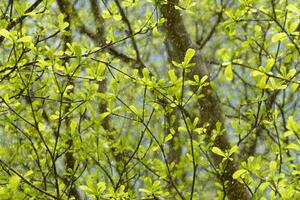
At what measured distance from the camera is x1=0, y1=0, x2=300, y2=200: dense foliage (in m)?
1.92

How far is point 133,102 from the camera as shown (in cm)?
407

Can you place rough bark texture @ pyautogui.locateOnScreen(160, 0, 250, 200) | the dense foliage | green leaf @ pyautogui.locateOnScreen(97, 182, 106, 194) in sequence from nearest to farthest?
green leaf @ pyautogui.locateOnScreen(97, 182, 106, 194) < the dense foliage < rough bark texture @ pyautogui.locateOnScreen(160, 0, 250, 200)

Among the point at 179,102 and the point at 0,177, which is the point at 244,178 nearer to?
the point at 179,102

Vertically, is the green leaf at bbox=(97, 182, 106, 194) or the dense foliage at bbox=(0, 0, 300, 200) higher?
the dense foliage at bbox=(0, 0, 300, 200)

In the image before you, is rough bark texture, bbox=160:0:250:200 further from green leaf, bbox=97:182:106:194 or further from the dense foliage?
green leaf, bbox=97:182:106:194

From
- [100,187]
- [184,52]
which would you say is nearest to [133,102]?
[184,52]

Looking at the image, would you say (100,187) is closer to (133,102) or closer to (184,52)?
(184,52)

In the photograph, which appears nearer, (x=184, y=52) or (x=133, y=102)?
(x=184, y=52)

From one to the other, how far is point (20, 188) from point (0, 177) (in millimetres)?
139


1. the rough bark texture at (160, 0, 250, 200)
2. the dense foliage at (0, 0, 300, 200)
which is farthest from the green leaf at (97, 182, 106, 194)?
the rough bark texture at (160, 0, 250, 200)

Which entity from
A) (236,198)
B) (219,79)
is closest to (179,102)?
(236,198)

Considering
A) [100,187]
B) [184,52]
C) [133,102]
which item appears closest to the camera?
[100,187]

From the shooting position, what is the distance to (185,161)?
300cm

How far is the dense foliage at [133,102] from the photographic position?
6.29ft
